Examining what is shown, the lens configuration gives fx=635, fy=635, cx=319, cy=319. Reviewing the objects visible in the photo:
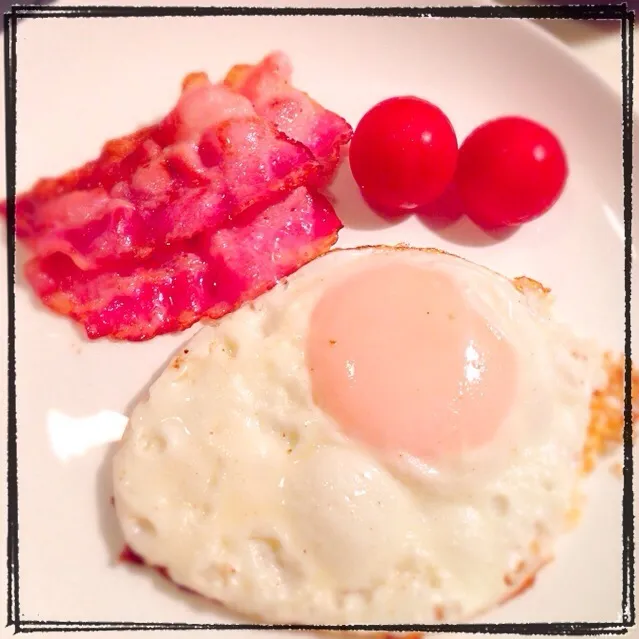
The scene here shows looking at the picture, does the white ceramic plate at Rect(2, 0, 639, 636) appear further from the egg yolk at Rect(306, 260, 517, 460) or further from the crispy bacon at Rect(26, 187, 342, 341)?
the egg yolk at Rect(306, 260, 517, 460)

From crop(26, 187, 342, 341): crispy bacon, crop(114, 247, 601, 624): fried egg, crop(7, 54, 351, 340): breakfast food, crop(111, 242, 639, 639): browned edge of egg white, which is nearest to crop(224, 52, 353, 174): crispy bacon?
crop(7, 54, 351, 340): breakfast food

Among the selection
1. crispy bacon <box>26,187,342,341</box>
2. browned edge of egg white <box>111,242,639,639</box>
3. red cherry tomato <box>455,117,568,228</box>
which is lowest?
browned edge of egg white <box>111,242,639,639</box>

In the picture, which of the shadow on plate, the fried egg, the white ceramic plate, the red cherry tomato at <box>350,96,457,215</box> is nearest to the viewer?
the fried egg

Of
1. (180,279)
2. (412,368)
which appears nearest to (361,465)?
(412,368)

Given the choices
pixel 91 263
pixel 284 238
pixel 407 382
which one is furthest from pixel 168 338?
pixel 407 382

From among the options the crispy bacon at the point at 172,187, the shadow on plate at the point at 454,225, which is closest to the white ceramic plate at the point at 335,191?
the shadow on plate at the point at 454,225

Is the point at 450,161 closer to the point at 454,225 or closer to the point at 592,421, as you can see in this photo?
the point at 454,225

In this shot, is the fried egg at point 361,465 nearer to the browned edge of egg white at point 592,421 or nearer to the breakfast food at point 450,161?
the browned edge of egg white at point 592,421
